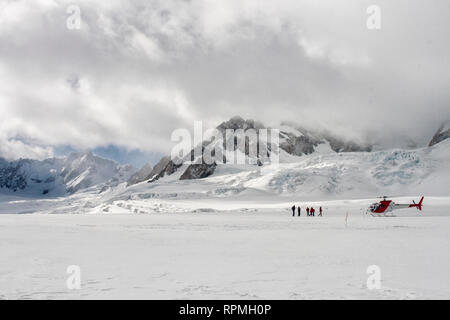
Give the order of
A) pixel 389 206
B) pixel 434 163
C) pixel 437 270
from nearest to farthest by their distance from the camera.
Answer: pixel 437 270
pixel 389 206
pixel 434 163

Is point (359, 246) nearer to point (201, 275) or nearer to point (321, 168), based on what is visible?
point (201, 275)

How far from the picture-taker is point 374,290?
300 inches

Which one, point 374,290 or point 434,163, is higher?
point 434,163

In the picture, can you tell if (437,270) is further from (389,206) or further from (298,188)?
(298,188)

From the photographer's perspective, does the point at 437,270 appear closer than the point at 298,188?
Yes

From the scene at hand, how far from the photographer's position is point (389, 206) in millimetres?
43406

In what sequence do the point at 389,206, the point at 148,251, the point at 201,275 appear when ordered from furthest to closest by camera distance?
1. the point at 389,206
2. the point at 148,251
3. the point at 201,275

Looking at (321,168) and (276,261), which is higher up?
(321,168)

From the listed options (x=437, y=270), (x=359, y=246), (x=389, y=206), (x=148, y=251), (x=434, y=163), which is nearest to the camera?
(x=437, y=270)
